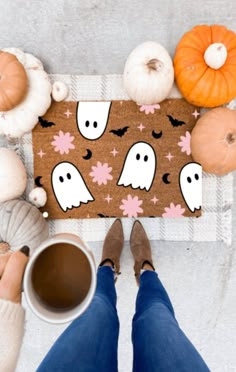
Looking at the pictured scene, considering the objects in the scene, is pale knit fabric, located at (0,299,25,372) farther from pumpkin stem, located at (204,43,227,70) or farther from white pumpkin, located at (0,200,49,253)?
pumpkin stem, located at (204,43,227,70)

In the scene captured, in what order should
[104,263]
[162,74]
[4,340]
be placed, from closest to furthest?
[4,340] → [162,74] → [104,263]

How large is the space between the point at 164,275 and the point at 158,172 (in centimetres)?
31

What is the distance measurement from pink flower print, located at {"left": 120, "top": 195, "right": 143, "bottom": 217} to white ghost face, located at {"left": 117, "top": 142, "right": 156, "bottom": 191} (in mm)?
39

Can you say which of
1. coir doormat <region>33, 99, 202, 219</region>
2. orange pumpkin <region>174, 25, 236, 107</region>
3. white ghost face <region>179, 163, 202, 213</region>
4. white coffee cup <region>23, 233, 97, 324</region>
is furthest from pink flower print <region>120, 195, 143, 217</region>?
white coffee cup <region>23, 233, 97, 324</region>

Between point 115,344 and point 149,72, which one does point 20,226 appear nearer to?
point 115,344

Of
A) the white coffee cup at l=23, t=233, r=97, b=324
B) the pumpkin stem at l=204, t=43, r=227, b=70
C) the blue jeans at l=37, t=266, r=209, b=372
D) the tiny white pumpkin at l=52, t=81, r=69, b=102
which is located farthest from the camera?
the tiny white pumpkin at l=52, t=81, r=69, b=102

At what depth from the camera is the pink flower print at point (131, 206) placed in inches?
45.1

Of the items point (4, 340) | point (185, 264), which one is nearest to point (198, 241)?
point (185, 264)

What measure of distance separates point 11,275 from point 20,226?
1.46 ft

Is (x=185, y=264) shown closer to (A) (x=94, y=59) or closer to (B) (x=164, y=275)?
(B) (x=164, y=275)

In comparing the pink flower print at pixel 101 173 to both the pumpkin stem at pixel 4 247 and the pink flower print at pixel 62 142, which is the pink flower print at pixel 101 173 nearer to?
the pink flower print at pixel 62 142

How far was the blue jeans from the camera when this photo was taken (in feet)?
2.22

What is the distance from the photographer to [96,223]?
Answer: 1160mm

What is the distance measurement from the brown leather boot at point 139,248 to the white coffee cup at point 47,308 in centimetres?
53
